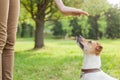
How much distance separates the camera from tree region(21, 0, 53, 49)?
42.4ft

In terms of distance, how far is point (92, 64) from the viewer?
363 centimetres

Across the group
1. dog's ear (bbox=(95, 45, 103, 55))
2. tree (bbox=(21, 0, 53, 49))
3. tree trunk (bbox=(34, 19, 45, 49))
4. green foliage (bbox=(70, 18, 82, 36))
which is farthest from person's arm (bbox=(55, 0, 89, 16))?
green foliage (bbox=(70, 18, 82, 36))

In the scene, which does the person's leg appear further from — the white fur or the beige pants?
the white fur

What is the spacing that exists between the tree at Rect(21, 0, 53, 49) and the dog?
9.07 metres

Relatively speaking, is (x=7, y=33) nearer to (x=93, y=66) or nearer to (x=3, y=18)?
(x=3, y=18)

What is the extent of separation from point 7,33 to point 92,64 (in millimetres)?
1040

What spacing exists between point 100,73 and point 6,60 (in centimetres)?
98

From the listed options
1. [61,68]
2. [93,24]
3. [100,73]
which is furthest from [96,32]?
[100,73]

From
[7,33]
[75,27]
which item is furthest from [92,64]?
[75,27]

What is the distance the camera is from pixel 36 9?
44.4 feet

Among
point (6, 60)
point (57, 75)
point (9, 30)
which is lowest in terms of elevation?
point (57, 75)

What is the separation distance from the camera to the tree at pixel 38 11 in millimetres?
12914

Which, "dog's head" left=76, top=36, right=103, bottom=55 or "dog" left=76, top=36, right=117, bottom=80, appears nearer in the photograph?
"dog" left=76, top=36, right=117, bottom=80

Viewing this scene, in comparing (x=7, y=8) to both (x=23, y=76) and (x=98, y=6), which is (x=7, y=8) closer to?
(x=23, y=76)
